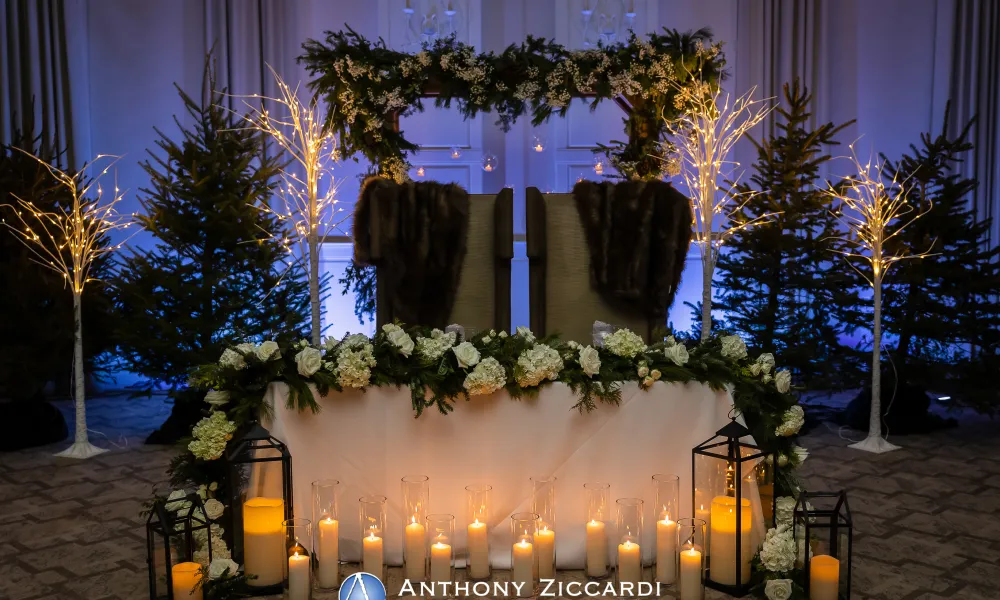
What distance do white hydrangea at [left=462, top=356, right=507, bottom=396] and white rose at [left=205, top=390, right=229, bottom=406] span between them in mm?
758

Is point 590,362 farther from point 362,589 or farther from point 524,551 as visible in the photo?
point 362,589

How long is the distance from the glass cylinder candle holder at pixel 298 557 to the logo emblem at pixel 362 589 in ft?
1.91

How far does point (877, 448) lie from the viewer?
15.8ft

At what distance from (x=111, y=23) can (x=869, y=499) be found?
6.18m

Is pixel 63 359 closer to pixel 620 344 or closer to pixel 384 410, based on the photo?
pixel 384 410

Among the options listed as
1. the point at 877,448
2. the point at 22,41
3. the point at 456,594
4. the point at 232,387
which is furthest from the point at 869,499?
the point at 22,41

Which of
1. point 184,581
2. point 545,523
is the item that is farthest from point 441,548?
point 184,581

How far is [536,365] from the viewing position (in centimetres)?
287

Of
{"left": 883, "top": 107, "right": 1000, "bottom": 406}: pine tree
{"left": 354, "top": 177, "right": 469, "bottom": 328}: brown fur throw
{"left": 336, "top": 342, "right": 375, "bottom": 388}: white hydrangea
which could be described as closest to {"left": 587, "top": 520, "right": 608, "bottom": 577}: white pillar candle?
{"left": 336, "top": 342, "right": 375, "bottom": 388}: white hydrangea

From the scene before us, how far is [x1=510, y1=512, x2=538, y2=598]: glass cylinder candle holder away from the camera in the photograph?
2.67 m

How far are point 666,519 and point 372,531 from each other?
875 mm

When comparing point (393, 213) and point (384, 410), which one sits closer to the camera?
point (384, 410)

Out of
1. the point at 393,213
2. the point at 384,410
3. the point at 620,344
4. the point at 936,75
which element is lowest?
the point at 384,410

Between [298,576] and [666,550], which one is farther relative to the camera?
[666,550]
